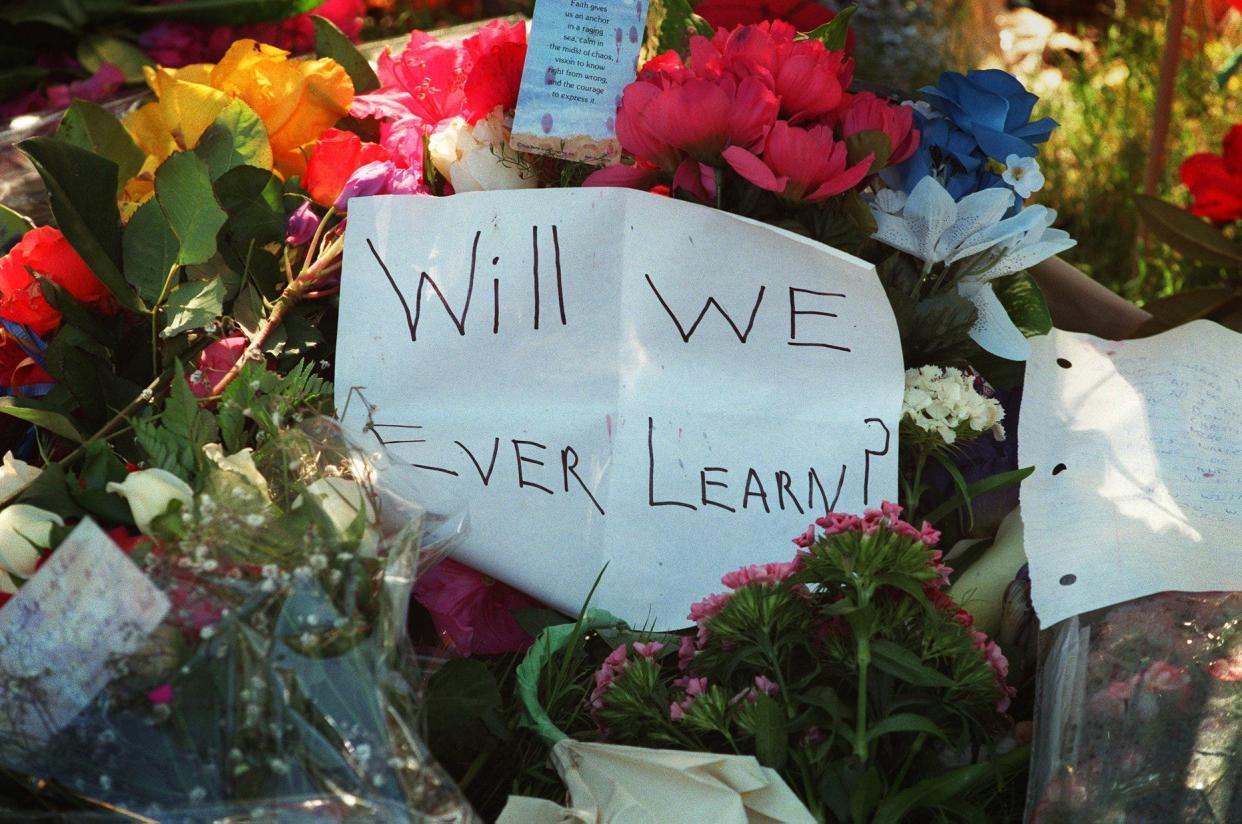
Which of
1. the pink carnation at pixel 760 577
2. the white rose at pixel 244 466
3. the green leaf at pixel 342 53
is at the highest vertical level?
the green leaf at pixel 342 53

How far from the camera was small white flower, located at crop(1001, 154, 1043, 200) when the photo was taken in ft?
3.48

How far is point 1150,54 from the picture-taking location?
3.04 m

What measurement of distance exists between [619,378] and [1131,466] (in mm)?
439

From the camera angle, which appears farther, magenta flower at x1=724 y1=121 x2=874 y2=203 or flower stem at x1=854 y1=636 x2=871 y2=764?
magenta flower at x1=724 y1=121 x2=874 y2=203

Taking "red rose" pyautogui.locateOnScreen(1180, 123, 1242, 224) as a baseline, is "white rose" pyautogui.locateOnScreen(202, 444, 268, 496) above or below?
above

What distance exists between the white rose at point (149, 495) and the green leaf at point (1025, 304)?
30.5 inches

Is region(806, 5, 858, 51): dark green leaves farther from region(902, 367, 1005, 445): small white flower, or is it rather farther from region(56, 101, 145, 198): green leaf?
region(56, 101, 145, 198): green leaf

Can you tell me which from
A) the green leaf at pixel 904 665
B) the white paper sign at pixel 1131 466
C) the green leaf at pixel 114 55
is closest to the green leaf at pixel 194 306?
the green leaf at pixel 904 665

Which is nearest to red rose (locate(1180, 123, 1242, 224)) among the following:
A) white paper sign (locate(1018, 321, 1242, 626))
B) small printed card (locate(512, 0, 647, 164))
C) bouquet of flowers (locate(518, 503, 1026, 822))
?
white paper sign (locate(1018, 321, 1242, 626))

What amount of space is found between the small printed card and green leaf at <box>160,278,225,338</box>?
0.94 ft

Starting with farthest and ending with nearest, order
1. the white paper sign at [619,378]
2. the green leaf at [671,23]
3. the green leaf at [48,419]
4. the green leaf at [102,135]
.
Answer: the green leaf at [671,23] < the green leaf at [102,135] < the white paper sign at [619,378] < the green leaf at [48,419]

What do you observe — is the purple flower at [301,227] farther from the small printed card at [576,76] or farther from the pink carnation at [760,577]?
the pink carnation at [760,577]

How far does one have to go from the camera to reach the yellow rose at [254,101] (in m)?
1.18

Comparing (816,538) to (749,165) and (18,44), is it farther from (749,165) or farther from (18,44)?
(18,44)
